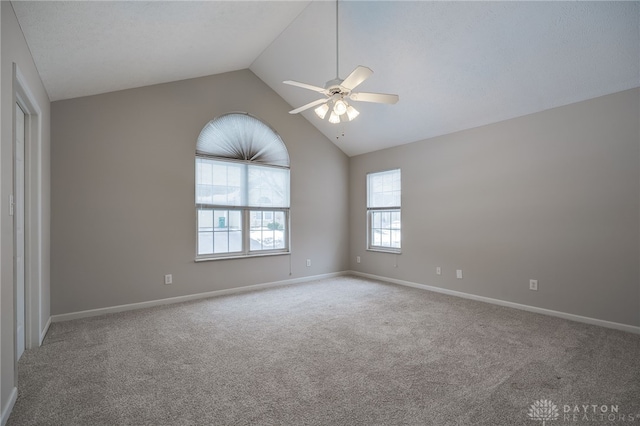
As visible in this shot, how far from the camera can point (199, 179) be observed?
454 cm

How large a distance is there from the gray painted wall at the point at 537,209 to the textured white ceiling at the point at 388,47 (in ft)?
1.11

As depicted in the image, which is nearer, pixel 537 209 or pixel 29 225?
pixel 29 225

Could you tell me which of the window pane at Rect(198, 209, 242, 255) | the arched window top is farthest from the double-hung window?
the window pane at Rect(198, 209, 242, 255)

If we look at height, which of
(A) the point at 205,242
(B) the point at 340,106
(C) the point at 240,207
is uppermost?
(B) the point at 340,106

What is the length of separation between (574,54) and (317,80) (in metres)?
2.94

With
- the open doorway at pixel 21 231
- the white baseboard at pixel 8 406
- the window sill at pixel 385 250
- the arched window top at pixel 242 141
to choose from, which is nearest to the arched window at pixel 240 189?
the arched window top at pixel 242 141

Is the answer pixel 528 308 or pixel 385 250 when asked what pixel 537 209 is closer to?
pixel 528 308

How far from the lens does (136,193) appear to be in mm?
4016

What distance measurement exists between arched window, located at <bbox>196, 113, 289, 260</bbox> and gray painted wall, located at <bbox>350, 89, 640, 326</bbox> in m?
2.13

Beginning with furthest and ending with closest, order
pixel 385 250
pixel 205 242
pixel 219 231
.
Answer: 1. pixel 385 250
2. pixel 219 231
3. pixel 205 242

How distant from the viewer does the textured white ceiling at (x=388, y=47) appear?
8.59 ft

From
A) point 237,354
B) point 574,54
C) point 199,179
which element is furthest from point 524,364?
point 199,179

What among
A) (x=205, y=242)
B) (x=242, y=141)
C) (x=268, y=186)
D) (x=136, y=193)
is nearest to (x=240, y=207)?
(x=268, y=186)

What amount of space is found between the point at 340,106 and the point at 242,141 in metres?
2.48
